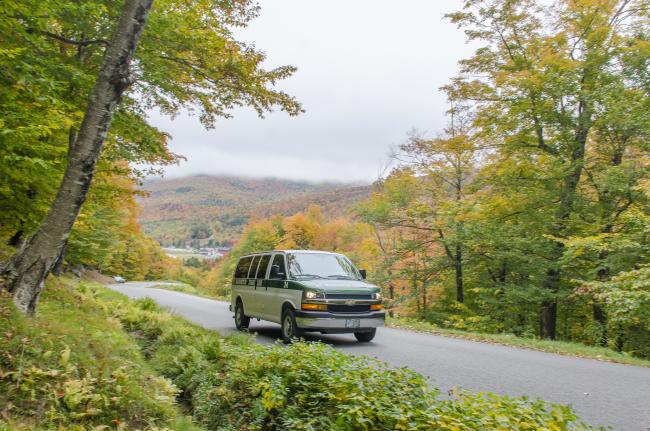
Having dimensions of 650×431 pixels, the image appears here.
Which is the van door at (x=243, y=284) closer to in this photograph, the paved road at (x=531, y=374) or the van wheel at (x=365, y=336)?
the paved road at (x=531, y=374)

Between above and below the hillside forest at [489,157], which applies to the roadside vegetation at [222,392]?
below

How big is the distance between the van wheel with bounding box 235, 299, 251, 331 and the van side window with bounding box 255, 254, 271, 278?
1.41 meters

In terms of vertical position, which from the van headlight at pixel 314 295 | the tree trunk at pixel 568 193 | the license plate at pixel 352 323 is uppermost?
the tree trunk at pixel 568 193

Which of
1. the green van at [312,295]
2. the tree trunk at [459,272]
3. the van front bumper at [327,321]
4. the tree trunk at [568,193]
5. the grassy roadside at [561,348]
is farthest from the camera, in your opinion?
the tree trunk at [459,272]

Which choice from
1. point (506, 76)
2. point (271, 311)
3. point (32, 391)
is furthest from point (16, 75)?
point (506, 76)

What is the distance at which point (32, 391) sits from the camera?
177 inches

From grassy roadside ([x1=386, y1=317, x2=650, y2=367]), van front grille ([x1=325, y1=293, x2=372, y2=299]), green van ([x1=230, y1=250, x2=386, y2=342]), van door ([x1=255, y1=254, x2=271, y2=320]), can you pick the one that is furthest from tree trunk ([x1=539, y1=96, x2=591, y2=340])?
van door ([x1=255, y1=254, x2=271, y2=320])

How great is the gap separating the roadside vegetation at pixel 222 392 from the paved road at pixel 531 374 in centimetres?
69

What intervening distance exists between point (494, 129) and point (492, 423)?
58.1 ft

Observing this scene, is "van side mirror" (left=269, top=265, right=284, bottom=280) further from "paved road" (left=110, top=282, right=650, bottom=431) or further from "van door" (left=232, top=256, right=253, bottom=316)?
"van door" (left=232, top=256, right=253, bottom=316)

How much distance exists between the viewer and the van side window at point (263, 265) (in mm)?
11695

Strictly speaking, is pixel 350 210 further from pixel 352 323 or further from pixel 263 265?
pixel 352 323

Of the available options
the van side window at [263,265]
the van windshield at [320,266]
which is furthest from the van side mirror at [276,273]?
the van side window at [263,265]

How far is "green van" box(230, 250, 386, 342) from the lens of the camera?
9.27 m
